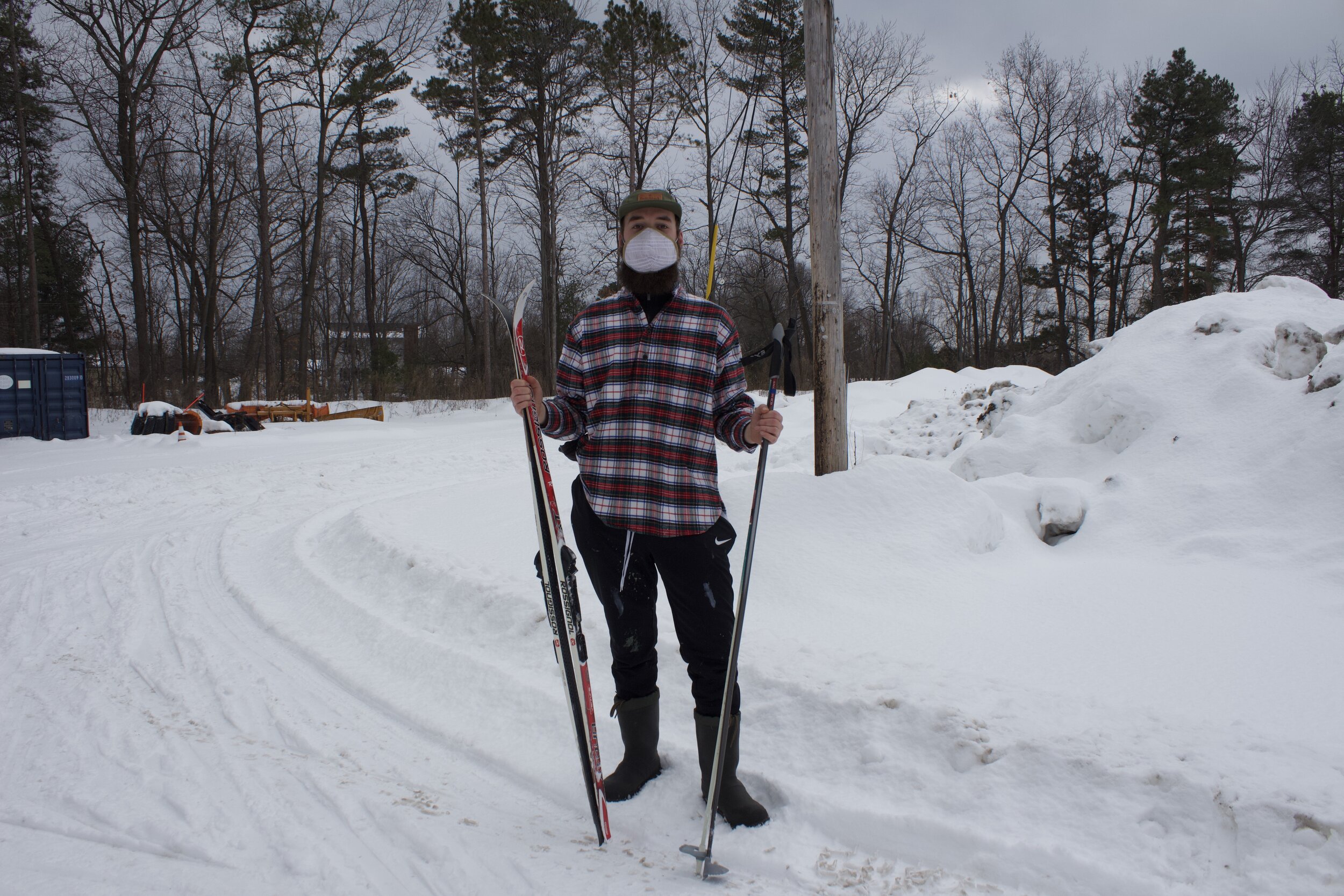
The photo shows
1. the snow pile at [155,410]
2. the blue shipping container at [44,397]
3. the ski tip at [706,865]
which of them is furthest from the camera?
the snow pile at [155,410]

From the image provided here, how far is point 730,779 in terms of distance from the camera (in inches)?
92.0

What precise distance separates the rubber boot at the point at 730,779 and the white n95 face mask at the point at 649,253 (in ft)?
4.76

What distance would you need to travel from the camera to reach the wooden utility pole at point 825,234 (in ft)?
17.5

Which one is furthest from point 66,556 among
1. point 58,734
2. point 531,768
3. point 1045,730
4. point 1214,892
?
point 1214,892

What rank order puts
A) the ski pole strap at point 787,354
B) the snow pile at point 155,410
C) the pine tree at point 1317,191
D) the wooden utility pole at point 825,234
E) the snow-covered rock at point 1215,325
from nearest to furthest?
the ski pole strap at point 787,354, the wooden utility pole at point 825,234, the snow-covered rock at point 1215,325, the snow pile at point 155,410, the pine tree at point 1317,191

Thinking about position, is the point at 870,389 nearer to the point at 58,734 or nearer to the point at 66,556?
the point at 66,556

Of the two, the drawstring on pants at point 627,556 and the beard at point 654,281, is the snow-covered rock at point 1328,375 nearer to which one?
the beard at point 654,281

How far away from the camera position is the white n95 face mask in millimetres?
2258

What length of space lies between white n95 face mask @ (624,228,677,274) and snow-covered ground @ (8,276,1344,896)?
1762mm

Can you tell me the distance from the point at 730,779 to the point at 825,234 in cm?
420

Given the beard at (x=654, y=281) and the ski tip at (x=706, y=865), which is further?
the beard at (x=654, y=281)

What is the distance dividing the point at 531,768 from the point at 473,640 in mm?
1282

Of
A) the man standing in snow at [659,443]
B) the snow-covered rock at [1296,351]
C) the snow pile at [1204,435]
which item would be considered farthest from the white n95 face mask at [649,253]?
the snow-covered rock at [1296,351]

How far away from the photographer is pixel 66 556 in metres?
5.53
